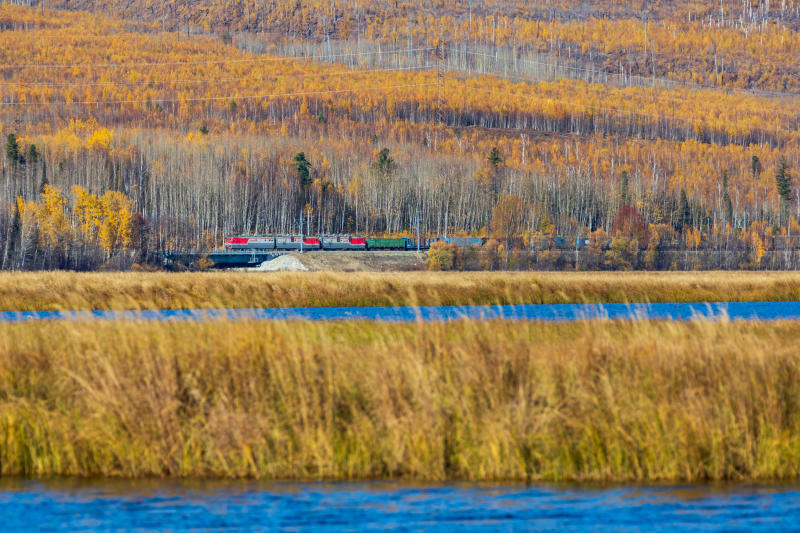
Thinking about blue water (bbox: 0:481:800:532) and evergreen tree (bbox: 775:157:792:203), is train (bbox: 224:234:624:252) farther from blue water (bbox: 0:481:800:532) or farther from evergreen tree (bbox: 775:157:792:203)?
blue water (bbox: 0:481:800:532)

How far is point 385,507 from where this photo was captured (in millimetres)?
12242

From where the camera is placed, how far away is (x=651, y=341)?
49.4 feet

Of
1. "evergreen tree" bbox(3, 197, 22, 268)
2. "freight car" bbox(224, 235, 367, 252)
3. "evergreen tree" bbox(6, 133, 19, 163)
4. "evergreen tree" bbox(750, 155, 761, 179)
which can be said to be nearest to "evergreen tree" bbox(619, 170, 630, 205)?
"evergreen tree" bbox(750, 155, 761, 179)

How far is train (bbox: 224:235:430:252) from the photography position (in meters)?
116

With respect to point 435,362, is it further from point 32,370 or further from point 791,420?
point 32,370

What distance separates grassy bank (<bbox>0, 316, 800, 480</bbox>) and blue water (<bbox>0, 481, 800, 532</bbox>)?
0.34 m

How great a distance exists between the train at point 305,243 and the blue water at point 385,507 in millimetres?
102952

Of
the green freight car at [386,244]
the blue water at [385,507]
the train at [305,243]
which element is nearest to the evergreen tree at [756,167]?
the train at [305,243]

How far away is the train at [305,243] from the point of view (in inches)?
4564

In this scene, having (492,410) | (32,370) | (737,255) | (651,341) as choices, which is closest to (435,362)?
(492,410)

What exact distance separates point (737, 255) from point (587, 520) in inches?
5153

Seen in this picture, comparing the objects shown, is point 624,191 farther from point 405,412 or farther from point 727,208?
point 405,412

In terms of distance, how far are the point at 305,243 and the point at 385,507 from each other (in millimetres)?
105538

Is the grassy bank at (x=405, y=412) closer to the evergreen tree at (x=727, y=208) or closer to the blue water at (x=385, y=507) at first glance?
the blue water at (x=385, y=507)
